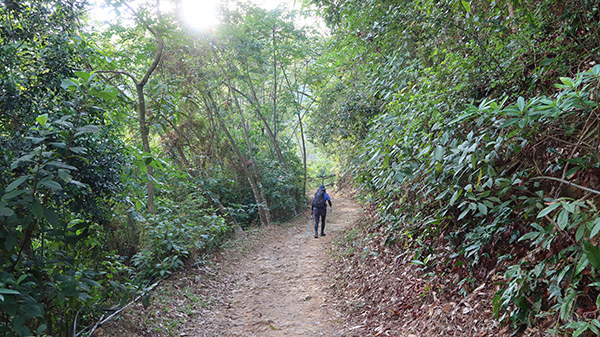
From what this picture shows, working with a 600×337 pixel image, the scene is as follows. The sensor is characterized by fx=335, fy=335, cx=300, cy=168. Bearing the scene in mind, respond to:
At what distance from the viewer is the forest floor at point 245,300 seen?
16.9ft

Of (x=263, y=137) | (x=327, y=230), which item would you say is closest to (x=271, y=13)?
(x=263, y=137)

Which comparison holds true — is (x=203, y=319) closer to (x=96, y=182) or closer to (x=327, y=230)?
(x=96, y=182)

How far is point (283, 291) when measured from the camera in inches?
279

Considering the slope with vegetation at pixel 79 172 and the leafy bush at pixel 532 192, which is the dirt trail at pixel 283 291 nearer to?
the slope with vegetation at pixel 79 172

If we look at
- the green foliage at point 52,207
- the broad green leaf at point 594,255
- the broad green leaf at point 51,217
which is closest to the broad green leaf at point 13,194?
the green foliage at point 52,207

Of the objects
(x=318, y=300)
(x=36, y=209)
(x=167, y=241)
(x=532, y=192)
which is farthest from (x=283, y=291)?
(x=36, y=209)

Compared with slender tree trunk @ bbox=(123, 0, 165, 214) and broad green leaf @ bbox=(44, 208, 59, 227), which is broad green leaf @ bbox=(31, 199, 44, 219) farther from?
slender tree trunk @ bbox=(123, 0, 165, 214)

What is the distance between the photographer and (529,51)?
4363mm

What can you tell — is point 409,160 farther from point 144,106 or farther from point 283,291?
point 144,106

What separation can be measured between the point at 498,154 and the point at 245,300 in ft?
17.3

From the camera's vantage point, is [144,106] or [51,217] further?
[144,106]

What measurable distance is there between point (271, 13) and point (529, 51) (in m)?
11.5

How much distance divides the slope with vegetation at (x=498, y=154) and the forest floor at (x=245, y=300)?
1.06 metres

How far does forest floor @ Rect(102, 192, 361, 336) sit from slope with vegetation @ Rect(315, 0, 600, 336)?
1.06 m
